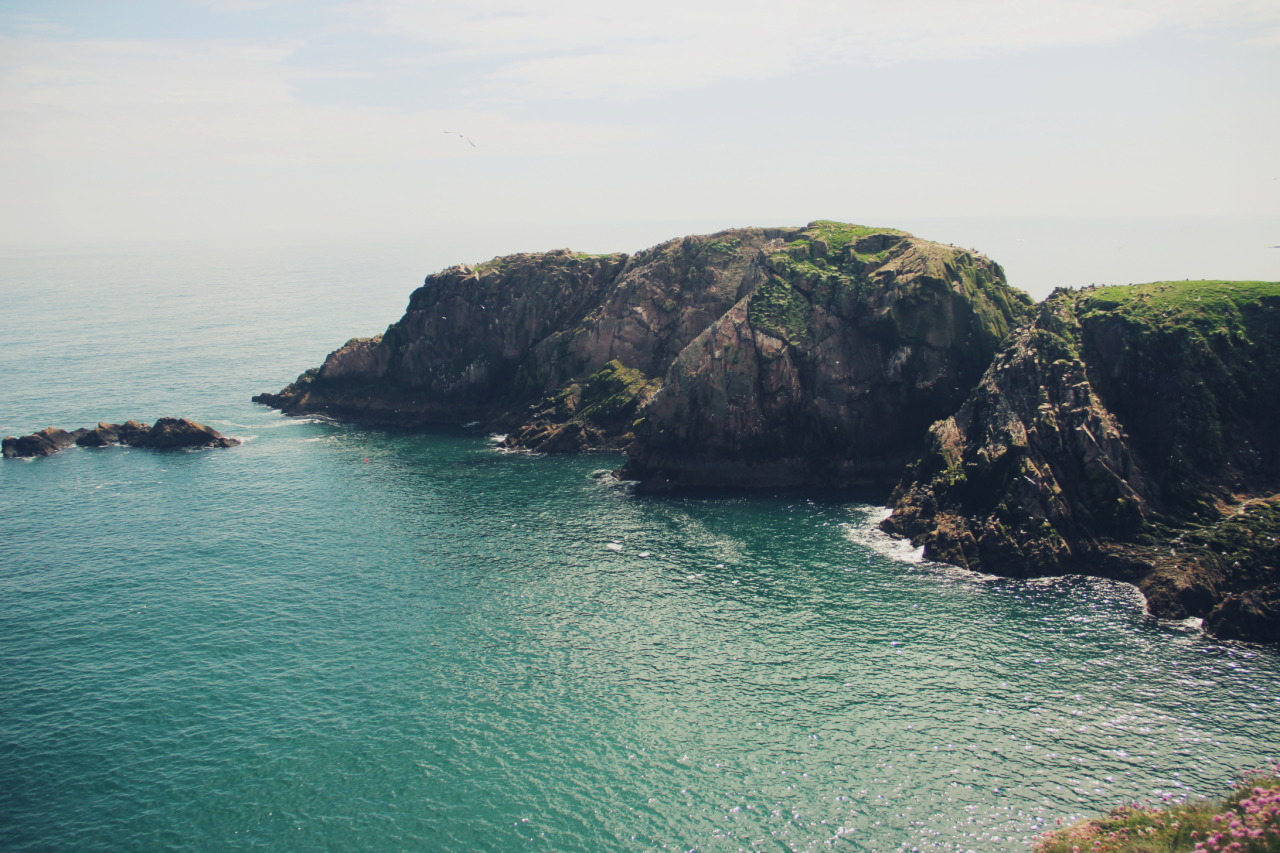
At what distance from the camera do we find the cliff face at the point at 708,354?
11212 cm

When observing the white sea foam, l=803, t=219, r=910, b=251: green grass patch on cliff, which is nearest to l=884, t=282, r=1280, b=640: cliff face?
the white sea foam

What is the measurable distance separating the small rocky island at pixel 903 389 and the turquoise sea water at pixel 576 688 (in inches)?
303

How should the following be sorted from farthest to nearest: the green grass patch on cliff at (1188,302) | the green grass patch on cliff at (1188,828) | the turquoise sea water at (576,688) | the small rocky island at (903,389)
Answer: the green grass patch on cliff at (1188,302), the small rocky island at (903,389), the turquoise sea water at (576,688), the green grass patch on cliff at (1188,828)

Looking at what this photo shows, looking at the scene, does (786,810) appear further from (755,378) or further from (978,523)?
(755,378)

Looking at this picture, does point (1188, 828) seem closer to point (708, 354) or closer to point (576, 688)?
point (576, 688)

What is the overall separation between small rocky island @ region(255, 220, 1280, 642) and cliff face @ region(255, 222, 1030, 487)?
347 millimetres

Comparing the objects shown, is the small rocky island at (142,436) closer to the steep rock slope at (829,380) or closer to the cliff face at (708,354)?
the cliff face at (708,354)

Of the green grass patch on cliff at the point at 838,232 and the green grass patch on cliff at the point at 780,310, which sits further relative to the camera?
the green grass patch on cliff at the point at 838,232

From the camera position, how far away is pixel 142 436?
138m

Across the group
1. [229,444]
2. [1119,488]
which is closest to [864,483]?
[1119,488]

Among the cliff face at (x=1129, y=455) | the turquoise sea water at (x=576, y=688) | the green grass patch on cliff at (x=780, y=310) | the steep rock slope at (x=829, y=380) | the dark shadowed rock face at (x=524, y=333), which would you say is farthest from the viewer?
the dark shadowed rock face at (x=524, y=333)

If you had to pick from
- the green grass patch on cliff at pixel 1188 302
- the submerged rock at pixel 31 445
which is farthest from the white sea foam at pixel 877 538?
the submerged rock at pixel 31 445

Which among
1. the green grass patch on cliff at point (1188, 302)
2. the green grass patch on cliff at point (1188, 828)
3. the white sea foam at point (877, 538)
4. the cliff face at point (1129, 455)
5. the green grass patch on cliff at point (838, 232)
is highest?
the green grass patch on cliff at point (838, 232)

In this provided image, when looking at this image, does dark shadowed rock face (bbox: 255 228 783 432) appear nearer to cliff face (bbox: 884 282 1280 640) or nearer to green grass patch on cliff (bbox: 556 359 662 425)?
green grass patch on cliff (bbox: 556 359 662 425)
